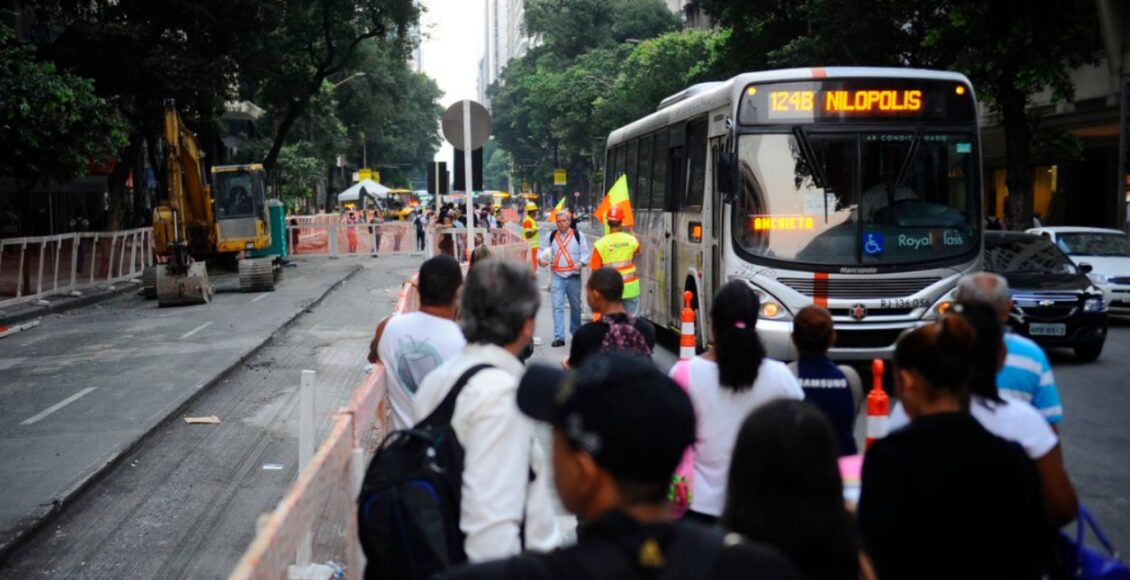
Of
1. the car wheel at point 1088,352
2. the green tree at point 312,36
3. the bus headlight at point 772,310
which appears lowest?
the car wheel at point 1088,352

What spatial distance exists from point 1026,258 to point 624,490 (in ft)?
48.0

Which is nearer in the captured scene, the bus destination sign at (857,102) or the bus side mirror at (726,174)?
the bus side mirror at (726,174)

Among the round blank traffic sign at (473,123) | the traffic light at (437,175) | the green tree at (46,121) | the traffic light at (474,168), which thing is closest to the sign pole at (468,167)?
the round blank traffic sign at (473,123)

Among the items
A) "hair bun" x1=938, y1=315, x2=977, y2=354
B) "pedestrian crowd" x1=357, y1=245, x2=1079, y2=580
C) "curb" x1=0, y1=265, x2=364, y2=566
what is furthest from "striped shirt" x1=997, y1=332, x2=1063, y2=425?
"curb" x1=0, y1=265, x2=364, y2=566

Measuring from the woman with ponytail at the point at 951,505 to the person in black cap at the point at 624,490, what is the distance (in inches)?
39.5

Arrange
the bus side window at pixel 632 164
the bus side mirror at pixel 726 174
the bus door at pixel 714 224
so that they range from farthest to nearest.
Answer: the bus side window at pixel 632 164, the bus door at pixel 714 224, the bus side mirror at pixel 726 174

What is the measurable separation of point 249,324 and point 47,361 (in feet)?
13.0

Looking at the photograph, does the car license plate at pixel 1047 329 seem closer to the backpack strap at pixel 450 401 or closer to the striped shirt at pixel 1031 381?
the striped shirt at pixel 1031 381

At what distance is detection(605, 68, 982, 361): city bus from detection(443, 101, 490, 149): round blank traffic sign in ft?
8.83

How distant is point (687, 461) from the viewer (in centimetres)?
479

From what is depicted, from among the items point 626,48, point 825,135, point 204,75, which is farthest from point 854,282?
point 626,48

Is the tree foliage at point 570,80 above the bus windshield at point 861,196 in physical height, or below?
above

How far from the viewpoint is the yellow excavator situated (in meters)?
23.2

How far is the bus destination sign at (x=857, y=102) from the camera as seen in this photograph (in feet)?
39.2
